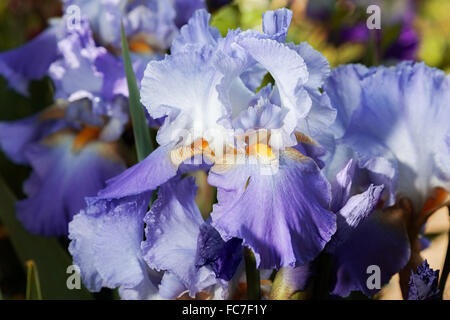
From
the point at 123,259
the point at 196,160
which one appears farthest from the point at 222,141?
the point at 123,259

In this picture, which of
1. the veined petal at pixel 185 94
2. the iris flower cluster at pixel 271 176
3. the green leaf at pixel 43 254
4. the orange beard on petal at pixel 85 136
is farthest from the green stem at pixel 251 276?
the orange beard on petal at pixel 85 136

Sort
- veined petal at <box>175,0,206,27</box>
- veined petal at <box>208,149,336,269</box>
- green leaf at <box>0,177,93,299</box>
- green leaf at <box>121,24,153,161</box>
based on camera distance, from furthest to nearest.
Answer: veined petal at <box>175,0,206,27</box>, green leaf at <box>0,177,93,299</box>, green leaf at <box>121,24,153,161</box>, veined petal at <box>208,149,336,269</box>

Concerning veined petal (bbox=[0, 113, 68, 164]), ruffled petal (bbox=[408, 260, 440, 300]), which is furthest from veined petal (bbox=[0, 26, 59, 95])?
ruffled petal (bbox=[408, 260, 440, 300])

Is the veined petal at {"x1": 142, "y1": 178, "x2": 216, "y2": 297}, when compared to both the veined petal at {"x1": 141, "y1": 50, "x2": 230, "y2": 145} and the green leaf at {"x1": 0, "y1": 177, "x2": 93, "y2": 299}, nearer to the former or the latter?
the veined petal at {"x1": 141, "y1": 50, "x2": 230, "y2": 145}

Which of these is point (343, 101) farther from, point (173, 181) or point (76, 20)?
point (76, 20)

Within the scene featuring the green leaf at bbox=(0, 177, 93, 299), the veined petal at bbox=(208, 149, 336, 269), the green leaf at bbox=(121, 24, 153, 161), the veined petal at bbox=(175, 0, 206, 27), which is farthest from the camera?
the veined petal at bbox=(175, 0, 206, 27)

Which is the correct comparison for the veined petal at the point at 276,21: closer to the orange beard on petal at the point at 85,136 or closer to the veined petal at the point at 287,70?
the veined petal at the point at 287,70

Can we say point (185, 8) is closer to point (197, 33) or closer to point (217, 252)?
point (197, 33)
